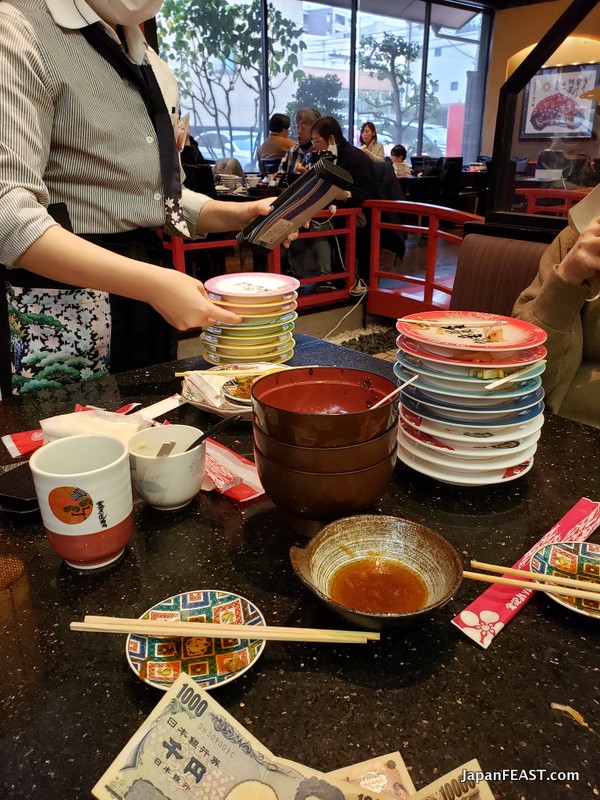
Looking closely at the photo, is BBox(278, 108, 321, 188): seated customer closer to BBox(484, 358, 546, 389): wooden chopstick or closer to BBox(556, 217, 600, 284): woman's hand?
BBox(556, 217, 600, 284): woman's hand

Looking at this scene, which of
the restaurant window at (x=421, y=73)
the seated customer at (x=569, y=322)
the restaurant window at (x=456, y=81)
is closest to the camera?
the seated customer at (x=569, y=322)

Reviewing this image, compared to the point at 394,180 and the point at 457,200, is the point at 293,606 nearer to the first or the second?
the point at 394,180

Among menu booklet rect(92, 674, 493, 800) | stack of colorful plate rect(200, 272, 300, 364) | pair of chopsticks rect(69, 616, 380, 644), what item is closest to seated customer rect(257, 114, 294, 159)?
stack of colorful plate rect(200, 272, 300, 364)

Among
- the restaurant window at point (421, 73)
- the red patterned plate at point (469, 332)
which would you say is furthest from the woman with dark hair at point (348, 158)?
the restaurant window at point (421, 73)

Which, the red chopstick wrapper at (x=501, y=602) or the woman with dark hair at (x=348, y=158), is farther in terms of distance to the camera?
the woman with dark hair at (x=348, y=158)

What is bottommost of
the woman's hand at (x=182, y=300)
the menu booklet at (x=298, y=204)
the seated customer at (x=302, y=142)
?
the woman's hand at (x=182, y=300)

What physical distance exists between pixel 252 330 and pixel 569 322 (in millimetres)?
760

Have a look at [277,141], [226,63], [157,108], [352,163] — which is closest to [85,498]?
[157,108]

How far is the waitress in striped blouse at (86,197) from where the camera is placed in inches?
42.4

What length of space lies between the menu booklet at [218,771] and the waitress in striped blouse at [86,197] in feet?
2.56

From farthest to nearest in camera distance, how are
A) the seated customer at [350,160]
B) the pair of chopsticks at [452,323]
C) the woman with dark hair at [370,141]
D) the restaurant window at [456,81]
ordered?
1. the restaurant window at [456,81]
2. the woman with dark hair at [370,141]
3. the seated customer at [350,160]
4. the pair of chopsticks at [452,323]

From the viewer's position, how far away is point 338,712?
0.55m

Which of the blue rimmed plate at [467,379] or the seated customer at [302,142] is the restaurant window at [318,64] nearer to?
the seated customer at [302,142]

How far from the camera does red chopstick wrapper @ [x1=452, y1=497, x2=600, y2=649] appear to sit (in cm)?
64
